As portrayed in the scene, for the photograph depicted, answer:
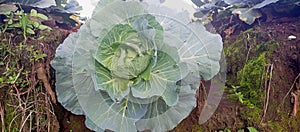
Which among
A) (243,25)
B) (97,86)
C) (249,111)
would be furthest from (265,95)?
(97,86)

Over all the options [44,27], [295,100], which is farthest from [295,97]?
[44,27]

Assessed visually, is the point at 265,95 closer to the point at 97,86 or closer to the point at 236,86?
the point at 236,86

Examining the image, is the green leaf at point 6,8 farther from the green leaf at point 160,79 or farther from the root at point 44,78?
the green leaf at point 160,79

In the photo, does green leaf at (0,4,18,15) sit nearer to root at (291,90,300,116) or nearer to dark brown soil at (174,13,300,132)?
dark brown soil at (174,13,300,132)

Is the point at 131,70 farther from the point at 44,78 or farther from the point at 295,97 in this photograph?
the point at 295,97

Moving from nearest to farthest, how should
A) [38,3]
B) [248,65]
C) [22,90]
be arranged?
[22,90], [248,65], [38,3]

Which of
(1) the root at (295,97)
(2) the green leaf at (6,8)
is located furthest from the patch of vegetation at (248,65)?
(2) the green leaf at (6,8)

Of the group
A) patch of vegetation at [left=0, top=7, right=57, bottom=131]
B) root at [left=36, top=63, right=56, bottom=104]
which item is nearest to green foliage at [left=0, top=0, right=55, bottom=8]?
patch of vegetation at [left=0, top=7, right=57, bottom=131]

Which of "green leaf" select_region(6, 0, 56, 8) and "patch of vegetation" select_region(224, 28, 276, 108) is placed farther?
"green leaf" select_region(6, 0, 56, 8)
